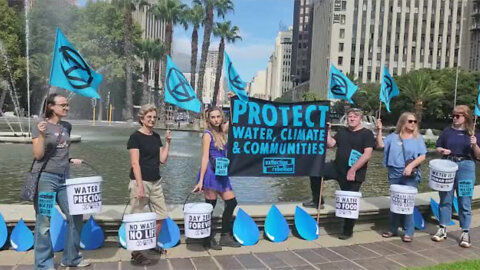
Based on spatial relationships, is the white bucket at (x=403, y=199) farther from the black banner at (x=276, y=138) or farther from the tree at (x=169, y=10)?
the tree at (x=169, y=10)

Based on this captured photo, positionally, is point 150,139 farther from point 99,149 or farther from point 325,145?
point 99,149

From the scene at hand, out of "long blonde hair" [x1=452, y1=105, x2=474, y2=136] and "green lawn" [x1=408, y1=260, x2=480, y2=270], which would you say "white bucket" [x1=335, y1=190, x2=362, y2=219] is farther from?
"long blonde hair" [x1=452, y1=105, x2=474, y2=136]

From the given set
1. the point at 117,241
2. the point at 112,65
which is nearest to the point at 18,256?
the point at 117,241

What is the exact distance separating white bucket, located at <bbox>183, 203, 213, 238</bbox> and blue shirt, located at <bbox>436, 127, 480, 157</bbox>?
367cm

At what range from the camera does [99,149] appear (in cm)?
1766

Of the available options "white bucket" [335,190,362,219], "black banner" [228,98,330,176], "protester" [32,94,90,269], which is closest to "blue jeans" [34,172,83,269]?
"protester" [32,94,90,269]

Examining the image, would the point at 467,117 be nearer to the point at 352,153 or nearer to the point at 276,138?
the point at 352,153

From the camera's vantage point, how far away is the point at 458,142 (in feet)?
20.4

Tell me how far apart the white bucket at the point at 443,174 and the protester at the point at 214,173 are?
2.94 meters

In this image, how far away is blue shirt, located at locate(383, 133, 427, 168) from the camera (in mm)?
6191

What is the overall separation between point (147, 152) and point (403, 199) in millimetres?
3523

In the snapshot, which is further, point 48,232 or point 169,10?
point 169,10

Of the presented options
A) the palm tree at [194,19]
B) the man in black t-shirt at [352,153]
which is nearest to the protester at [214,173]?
the man in black t-shirt at [352,153]

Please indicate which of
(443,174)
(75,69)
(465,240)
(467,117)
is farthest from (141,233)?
(467,117)
